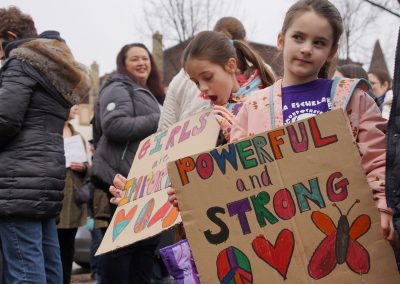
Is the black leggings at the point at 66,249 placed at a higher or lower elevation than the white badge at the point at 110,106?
lower

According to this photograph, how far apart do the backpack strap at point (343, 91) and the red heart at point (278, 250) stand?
572 millimetres

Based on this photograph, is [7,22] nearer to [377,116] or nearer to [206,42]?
[206,42]

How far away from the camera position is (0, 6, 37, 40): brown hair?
4262 millimetres

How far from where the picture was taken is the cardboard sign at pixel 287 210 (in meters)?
2.14

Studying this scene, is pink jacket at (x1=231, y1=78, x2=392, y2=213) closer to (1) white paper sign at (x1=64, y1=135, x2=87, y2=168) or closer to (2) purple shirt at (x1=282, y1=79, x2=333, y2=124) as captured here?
(2) purple shirt at (x1=282, y1=79, x2=333, y2=124)

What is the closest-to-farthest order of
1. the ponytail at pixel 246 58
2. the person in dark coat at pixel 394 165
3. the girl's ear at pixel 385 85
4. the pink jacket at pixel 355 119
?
the person in dark coat at pixel 394 165 < the pink jacket at pixel 355 119 < the ponytail at pixel 246 58 < the girl's ear at pixel 385 85

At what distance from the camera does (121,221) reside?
3053mm

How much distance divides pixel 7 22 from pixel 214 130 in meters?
2.04

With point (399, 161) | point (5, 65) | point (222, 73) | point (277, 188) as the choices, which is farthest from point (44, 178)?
point (399, 161)

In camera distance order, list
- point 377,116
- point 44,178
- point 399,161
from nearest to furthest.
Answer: point 399,161 < point 377,116 < point 44,178

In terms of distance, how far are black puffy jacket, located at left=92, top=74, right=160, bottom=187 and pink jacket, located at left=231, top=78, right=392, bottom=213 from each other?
1.92 m

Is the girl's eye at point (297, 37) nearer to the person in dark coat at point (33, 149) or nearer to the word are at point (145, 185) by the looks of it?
the word are at point (145, 185)

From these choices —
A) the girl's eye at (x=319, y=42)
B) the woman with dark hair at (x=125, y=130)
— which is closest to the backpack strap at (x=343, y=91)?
the girl's eye at (x=319, y=42)

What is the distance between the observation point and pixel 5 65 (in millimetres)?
3961
